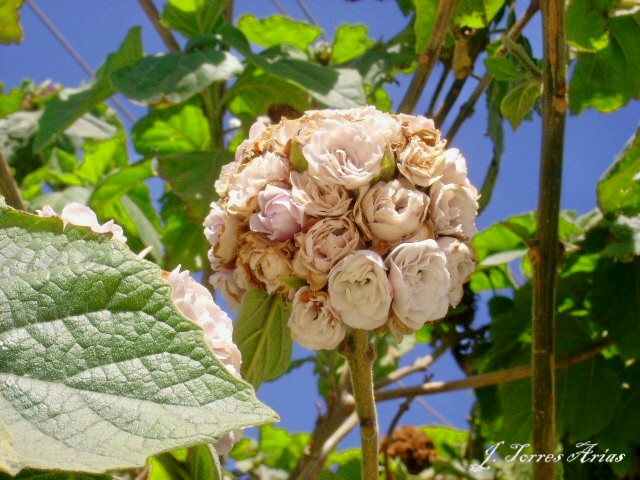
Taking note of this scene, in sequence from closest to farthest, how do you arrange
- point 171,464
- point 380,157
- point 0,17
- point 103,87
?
point 171,464 < point 380,157 < point 0,17 < point 103,87

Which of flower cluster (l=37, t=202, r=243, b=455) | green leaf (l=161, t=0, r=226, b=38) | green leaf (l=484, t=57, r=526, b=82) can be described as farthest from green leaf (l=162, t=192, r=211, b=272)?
A: flower cluster (l=37, t=202, r=243, b=455)

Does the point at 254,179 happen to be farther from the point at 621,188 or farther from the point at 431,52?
the point at 621,188

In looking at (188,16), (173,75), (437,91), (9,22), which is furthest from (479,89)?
(9,22)

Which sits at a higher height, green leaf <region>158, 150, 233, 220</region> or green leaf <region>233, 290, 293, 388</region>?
green leaf <region>158, 150, 233, 220</region>

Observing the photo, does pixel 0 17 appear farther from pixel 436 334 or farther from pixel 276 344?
pixel 436 334

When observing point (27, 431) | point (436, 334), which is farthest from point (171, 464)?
point (436, 334)

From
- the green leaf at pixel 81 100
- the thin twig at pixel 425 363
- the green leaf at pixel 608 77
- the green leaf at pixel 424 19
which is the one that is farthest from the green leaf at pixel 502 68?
the green leaf at pixel 81 100

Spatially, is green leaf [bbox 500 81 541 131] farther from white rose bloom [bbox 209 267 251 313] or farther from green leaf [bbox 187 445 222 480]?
green leaf [bbox 187 445 222 480]
